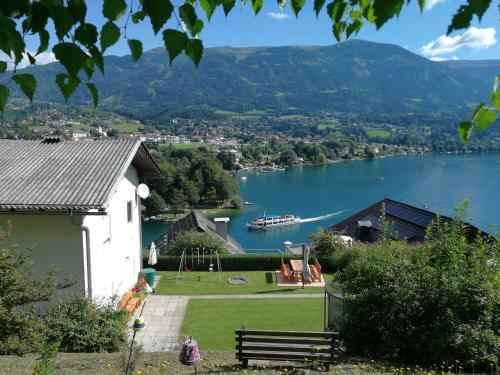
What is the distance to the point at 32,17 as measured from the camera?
5.13 ft

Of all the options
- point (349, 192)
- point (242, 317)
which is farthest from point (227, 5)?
point (349, 192)

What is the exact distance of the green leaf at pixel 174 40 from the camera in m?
1.53

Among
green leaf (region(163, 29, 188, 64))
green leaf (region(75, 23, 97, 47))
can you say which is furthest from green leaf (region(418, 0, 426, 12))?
green leaf (region(75, 23, 97, 47))

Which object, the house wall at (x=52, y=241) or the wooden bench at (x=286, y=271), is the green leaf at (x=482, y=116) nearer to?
the house wall at (x=52, y=241)

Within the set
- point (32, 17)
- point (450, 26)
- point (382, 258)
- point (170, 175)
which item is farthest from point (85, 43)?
point (170, 175)

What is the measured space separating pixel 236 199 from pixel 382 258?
53891 mm

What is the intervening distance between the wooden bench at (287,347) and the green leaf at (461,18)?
6.20m

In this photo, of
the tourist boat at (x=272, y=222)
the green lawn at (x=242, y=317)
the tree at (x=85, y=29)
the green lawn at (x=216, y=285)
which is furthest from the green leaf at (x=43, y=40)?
the tourist boat at (x=272, y=222)

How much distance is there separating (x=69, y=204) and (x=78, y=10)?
8.58 meters

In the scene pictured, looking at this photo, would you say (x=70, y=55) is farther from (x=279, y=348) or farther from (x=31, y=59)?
(x=279, y=348)

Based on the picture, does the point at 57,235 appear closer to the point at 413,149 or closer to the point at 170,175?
the point at 170,175

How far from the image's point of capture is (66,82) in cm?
163

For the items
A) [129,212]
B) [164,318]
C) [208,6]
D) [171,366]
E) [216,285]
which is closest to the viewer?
[208,6]

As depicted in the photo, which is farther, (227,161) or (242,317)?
(227,161)
